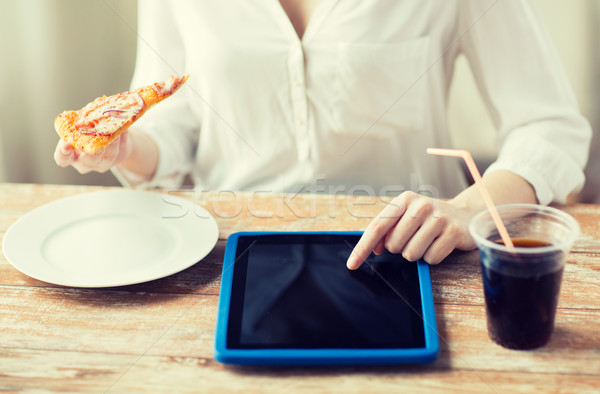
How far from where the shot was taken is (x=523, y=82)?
123 cm

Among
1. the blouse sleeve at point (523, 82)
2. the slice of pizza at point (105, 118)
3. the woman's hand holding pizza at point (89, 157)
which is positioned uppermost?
the slice of pizza at point (105, 118)

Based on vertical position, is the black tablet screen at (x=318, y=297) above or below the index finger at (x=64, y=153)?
below

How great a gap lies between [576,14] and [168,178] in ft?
4.91

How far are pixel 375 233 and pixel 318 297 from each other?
5.6 inches

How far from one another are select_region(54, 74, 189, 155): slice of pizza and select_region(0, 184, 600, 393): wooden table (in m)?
0.25

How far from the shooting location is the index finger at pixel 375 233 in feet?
2.64

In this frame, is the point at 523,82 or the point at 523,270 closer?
the point at 523,270

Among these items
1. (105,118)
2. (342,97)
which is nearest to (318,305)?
(105,118)

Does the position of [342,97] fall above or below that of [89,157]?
below

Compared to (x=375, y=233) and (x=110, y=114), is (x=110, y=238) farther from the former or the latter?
(x=375, y=233)

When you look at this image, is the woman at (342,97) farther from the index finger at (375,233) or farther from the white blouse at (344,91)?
the index finger at (375,233)

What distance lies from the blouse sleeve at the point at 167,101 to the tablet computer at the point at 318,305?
57cm

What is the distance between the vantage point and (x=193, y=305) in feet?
2.55

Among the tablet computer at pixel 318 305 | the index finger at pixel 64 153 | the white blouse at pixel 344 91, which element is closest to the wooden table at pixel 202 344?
the tablet computer at pixel 318 305
